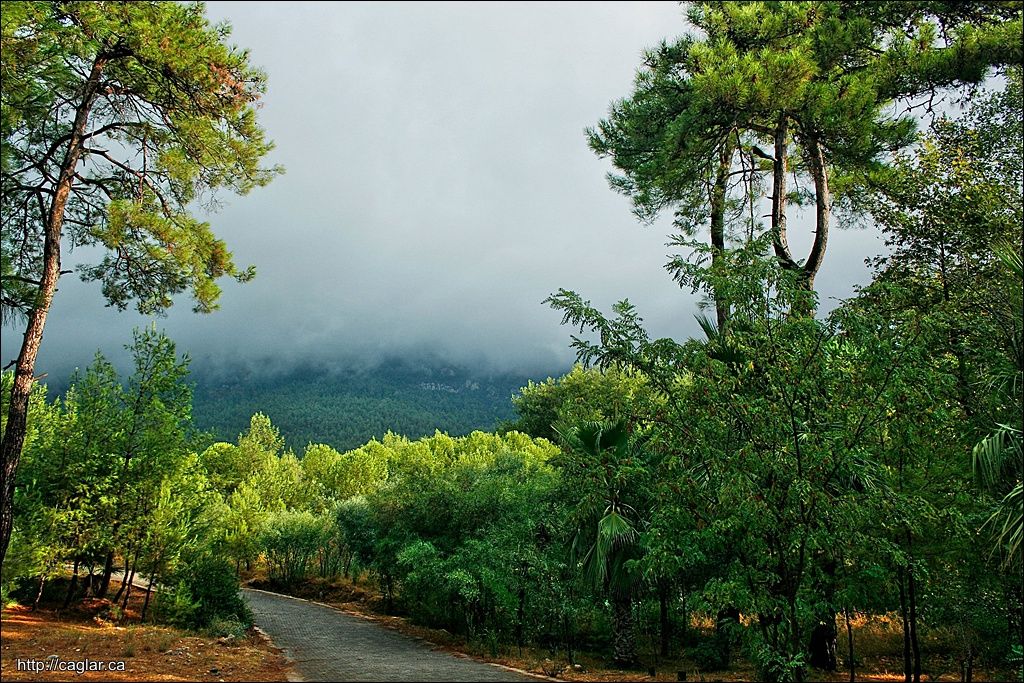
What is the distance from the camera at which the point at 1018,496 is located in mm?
6781

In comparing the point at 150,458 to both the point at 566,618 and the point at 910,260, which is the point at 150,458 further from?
the point at 910,260

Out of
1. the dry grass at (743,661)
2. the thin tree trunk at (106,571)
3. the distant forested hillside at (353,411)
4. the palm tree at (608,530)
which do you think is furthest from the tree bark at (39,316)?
the distant forested hillside at (353,411)

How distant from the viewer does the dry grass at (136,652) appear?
9.16m

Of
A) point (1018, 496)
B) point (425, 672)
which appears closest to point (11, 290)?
point (425, 672)

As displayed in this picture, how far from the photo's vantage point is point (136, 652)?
10383 mm

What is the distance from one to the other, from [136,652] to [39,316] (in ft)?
18.3

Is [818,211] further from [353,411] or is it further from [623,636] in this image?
[353,411]

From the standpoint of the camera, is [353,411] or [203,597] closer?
[203,597]

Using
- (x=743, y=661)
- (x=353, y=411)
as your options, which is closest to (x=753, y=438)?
(x=743, y=661)

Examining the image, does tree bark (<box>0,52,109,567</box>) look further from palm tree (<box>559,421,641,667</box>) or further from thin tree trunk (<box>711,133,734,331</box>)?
thin tree trunk (<box>711,133,734,331</box>)

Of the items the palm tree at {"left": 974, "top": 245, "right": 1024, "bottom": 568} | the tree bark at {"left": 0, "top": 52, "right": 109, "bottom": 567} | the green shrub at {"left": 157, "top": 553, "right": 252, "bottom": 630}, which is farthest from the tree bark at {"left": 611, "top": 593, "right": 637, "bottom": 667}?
the tree bark at {"left": 0, "top": 52, "right": 109, "bottom": 567}

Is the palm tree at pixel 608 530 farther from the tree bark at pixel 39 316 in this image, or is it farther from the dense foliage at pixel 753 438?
the tree bark at pixel 39 316

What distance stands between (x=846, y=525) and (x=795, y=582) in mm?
721

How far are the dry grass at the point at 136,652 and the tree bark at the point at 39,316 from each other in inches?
71.8
